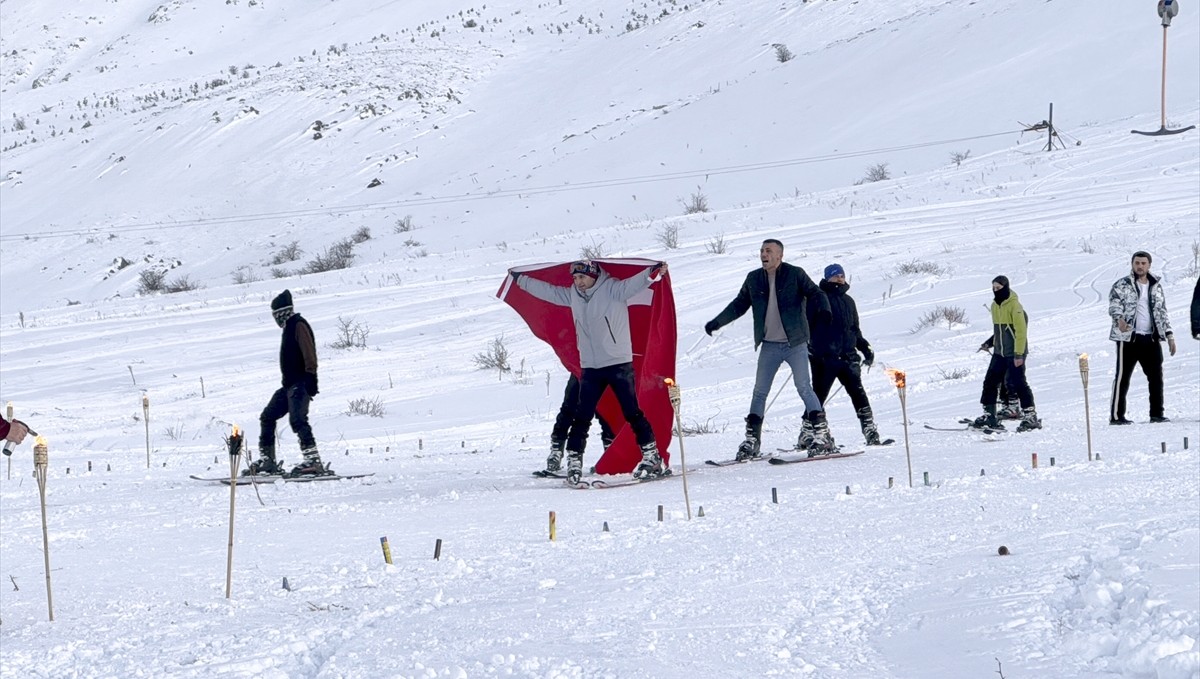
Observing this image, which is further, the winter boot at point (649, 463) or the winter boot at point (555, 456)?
the winter boot at point (555, 456)

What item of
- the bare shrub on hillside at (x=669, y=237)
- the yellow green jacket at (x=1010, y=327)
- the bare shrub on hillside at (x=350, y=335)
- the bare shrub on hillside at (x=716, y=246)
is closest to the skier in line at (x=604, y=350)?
the yellow green jacket at (x=1010, y=327)

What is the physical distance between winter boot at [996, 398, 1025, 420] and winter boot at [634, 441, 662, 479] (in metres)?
4.28

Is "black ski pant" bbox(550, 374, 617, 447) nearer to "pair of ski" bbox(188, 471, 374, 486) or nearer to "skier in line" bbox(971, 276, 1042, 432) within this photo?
"pair of ski" bbox(188, 471, 374, 486)

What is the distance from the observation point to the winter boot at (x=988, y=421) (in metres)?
11.9

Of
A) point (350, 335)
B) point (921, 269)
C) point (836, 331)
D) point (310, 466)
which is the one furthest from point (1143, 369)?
point (350, 335)

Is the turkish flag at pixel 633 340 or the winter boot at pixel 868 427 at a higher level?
the turkish flag at pixel 633 340

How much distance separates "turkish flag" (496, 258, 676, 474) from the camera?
10422mm

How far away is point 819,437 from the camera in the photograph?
415 inches

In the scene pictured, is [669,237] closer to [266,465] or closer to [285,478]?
[266,465]

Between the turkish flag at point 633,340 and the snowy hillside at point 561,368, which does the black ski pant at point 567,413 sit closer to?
the turkish flag at point 633,340

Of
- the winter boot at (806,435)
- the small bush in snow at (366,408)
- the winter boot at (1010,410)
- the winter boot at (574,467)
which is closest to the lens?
the winter boot at (574,467)

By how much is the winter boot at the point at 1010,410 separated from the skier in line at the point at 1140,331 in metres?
1.19

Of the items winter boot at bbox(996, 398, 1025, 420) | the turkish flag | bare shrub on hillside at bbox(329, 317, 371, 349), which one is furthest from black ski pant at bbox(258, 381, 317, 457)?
bare shrub on hillside at bbox(329, 317, 371, 349)

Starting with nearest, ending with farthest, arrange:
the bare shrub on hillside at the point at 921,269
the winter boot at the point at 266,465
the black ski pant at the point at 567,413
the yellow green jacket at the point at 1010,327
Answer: the black ski pant at the point at 567,413 < the winter boot at the point at 266,465 < the yellow green jacket at the point at 1010,327 < the bare shrub on hillside at the point at 921,269
